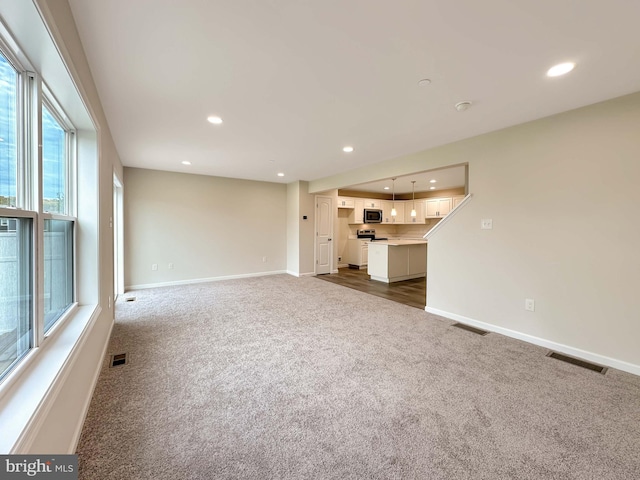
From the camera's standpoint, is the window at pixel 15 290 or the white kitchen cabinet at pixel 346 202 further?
the white kitchen cabinet at pixel 346 202

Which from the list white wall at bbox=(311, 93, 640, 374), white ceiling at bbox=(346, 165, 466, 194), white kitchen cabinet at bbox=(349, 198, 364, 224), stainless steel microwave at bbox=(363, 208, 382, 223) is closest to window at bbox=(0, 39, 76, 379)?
white wall at bbox=(311, 93, 640, 374)

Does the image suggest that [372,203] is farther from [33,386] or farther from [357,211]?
[33,386]

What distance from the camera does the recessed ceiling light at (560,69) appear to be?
191 cm

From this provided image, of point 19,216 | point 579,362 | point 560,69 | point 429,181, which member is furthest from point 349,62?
point 429,181

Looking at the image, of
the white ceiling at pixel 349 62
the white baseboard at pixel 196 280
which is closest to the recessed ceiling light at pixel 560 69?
the white ceiling at pixel 349 62

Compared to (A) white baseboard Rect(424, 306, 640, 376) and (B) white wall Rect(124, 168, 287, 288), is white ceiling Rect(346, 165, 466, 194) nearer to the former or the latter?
(B) white wall Rect(124, 168, 287, 288)

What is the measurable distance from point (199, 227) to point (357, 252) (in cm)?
446

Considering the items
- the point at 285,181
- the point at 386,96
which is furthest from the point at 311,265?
the point at 386,96

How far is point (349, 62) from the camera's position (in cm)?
191

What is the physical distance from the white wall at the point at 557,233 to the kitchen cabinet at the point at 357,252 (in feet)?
14.4

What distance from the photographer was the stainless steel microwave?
813cm

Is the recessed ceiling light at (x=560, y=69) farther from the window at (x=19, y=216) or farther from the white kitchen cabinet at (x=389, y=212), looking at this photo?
the white kitchen cabinet at (x=389, y=212)

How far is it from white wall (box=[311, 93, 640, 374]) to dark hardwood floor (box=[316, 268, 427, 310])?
3.38 feet

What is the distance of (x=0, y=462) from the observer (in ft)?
2.65
